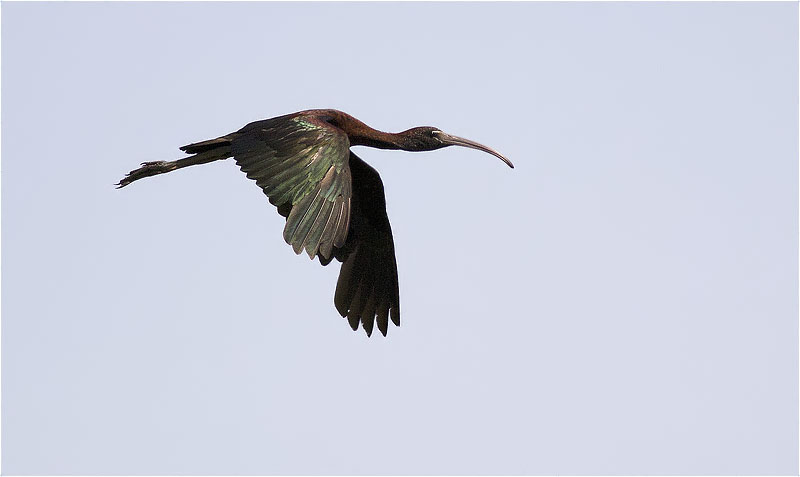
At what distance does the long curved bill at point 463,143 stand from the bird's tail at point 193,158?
2.97m

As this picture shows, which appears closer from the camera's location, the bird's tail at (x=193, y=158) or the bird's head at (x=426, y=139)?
the bird's tail at (x=193, y=158)

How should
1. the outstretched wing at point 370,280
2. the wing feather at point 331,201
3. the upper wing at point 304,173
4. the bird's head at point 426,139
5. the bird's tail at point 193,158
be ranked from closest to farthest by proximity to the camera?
the upper wing at point 304,173 → the wing feather at point 331,201 → the bird's tail at point 193,158 → the bird's head at point 426,139 → the outstretched wing at point 370,280

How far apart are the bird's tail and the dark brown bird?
0.01 m

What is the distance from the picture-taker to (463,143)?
20281 mm

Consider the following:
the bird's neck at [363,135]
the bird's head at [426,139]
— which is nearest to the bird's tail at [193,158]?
the bird's neck at [363,135]

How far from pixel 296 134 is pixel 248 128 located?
1051 millimetres

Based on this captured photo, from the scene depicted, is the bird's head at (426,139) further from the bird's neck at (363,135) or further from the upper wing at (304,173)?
the upper wing at (304,173)

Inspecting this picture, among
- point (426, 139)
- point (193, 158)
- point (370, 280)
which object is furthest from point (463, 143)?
point (193, 158)

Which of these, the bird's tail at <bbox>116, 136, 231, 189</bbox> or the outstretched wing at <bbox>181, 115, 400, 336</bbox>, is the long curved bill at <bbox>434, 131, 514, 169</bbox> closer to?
the outstretched wing at <bbox>181, 115, 400, 336</bbox>

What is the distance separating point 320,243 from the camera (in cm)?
1603

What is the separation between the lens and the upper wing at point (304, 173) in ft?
53.0

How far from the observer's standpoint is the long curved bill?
20.1 meters

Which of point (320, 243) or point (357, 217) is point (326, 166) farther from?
point (357, 217)

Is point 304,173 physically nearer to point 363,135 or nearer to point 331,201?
point 331,201
